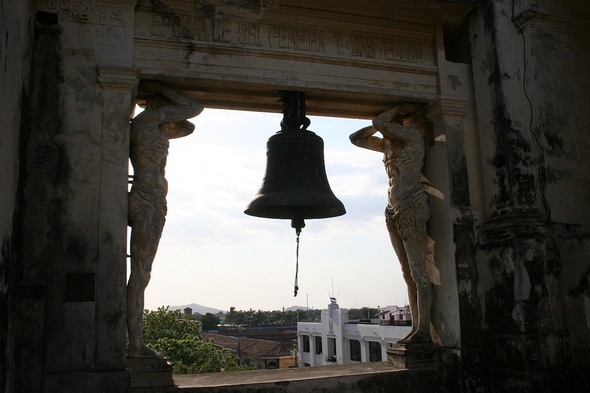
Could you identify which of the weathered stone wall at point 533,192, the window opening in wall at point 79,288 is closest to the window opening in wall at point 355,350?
the weathered stone wall at point 533,192

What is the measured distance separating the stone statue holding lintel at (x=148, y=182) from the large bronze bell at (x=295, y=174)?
0.93m

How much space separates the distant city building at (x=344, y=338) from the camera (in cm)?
2549

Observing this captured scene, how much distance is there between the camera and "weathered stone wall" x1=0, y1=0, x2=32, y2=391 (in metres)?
3.88

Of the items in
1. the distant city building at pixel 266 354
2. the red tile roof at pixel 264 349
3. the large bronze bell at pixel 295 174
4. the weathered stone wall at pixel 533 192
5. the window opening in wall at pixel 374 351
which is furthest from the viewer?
the red tile roof at pixel 264 349

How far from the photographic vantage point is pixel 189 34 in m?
5.53

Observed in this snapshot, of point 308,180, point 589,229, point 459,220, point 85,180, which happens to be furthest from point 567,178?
point 85,180

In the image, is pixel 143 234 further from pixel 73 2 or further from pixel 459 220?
pixel 459 220

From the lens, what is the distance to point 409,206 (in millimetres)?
5988

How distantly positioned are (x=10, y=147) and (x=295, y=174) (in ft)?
8.76

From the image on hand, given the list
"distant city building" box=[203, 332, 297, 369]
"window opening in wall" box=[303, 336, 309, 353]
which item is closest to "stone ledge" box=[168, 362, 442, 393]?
"window opening in wall" box=[303, 336, 309, 353]

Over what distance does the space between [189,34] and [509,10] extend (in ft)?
11.3

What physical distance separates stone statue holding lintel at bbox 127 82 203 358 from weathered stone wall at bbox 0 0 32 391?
0.97 metres

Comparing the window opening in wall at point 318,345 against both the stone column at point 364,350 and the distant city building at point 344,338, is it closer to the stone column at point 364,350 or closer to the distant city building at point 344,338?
the distant city building at point 344,338

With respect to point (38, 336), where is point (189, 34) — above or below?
above
